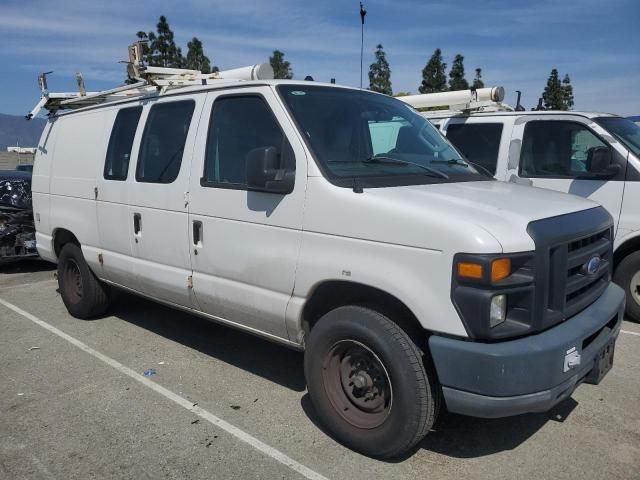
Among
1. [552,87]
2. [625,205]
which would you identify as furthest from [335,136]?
[552,87]

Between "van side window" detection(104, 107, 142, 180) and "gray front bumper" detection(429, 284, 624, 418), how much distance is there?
3.30 metres

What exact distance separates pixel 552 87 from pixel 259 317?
116ft

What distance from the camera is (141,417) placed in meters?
3.75

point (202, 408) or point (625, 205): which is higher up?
point (625, 205)

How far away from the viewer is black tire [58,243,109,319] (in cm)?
559

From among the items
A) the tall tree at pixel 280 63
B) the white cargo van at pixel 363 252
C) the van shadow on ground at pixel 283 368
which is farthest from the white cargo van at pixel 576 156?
the tall tree at pixel 280 63

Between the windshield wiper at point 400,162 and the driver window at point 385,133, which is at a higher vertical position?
the driver window at point 385,133

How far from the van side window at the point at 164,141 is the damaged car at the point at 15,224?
479 centimetres

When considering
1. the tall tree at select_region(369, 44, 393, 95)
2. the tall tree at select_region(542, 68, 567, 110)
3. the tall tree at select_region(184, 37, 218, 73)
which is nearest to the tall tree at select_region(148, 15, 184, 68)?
the tall tree at select_region(184, 37, 218, 73)

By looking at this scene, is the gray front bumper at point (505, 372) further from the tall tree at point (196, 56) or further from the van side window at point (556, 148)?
the tall tree at point (196, 56)

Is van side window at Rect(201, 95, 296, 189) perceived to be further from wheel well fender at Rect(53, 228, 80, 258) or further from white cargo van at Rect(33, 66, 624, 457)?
wheel well fender at Rect(53, 228, 80, 258)

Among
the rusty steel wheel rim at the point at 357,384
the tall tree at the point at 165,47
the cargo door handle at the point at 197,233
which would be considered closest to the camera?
the rusty steel wheel rim at the point at 357,384

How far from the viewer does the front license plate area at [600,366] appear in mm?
3092

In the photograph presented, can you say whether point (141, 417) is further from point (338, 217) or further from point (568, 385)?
point (568, 385)
